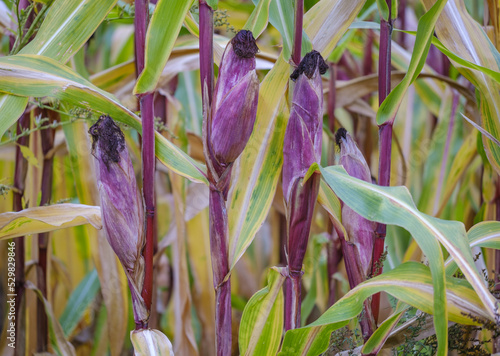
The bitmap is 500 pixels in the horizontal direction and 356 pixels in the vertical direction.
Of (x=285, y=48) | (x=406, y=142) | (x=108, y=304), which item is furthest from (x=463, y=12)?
(x=108, y=304)

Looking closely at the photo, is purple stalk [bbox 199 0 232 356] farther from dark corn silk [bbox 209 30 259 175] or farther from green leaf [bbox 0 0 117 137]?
green leaf [bbox 0 0 117 137]

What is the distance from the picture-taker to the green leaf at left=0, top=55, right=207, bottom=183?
0.48m

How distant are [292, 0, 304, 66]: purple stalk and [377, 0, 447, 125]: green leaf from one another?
4.2 inches

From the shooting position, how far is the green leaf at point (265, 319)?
0.49 meters

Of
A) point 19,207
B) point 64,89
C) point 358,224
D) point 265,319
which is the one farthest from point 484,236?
point 19,207

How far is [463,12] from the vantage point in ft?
2.05

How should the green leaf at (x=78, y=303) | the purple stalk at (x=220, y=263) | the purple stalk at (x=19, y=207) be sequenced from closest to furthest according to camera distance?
the purple stalk at (x=220, y=263), the purple stalk at (x=19, y=207), the green leaf at (x=78, y=303)

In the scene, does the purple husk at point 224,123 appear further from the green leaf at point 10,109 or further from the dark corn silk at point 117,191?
the green leaf at point 10,109

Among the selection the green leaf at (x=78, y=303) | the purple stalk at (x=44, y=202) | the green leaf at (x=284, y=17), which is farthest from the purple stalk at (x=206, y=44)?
the green leaf at (x=78, y=303)

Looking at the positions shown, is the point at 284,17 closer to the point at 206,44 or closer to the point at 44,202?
the point at 206,44

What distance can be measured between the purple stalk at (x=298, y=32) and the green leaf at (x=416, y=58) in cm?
11

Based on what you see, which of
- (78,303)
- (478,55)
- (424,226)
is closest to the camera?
(424,226)

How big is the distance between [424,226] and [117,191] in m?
0.29

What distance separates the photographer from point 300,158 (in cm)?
46
